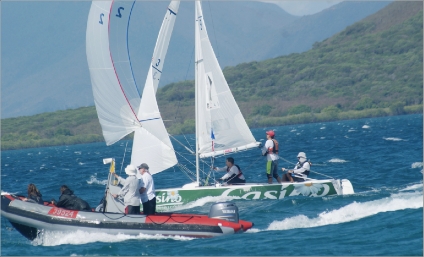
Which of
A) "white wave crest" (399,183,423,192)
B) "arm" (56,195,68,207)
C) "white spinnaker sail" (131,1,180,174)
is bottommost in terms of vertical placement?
"white wave crest" (399,183,423,192)

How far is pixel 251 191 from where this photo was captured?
24641 mm

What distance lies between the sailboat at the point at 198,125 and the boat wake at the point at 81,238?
504 cm

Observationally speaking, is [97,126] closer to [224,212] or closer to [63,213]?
[63,213]

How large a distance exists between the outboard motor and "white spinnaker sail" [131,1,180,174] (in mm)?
4989

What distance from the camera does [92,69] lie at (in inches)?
921

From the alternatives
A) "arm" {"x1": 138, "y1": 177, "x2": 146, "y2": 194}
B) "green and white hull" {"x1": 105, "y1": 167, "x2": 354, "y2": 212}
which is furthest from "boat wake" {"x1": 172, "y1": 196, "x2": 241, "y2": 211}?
"arm" {"x1": 138, "y1": 177, "x2": 146, "y2": 194}

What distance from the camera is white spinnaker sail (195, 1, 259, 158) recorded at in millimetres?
25281

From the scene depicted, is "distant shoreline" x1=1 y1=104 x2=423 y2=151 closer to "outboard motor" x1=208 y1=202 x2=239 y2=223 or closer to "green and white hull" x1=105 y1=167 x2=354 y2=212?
"green and white hull" x1=105 y1=167 x2=354 y2=212

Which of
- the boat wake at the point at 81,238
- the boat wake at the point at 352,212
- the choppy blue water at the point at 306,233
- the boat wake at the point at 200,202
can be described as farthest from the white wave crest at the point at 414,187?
the boat wake at the point at 81,238

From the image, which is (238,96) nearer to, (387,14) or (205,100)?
(387,14)

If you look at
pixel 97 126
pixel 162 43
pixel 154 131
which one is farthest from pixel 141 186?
pixel 97 126

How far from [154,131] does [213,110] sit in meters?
2.43

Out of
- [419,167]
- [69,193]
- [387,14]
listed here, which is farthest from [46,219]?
[387,14]

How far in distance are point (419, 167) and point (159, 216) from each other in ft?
52.1
